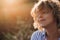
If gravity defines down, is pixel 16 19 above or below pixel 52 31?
above

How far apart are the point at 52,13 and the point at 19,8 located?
46.2 inches

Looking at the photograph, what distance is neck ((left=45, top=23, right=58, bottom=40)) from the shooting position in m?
1.09

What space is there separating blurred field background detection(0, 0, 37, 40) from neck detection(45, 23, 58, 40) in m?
1.12

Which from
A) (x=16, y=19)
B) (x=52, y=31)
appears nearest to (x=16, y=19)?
(x=16, y=19)

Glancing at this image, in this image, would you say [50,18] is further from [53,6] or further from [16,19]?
[16,19]

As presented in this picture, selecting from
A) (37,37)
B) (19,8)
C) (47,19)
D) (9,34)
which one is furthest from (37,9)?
(9,34)

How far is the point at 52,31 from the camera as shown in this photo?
112cm

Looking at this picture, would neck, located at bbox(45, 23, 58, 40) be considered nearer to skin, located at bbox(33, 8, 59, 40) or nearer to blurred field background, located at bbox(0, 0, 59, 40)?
skin, located at bbox(33, 8, 59, 40)

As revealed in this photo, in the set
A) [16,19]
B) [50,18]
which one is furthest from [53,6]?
[16,19]

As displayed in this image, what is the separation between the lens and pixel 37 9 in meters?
1.11

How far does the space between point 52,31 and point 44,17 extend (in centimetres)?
→ 12

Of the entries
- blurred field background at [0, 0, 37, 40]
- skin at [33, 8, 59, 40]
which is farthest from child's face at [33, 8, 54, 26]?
blurred field background at [0, 0, 37, 40]

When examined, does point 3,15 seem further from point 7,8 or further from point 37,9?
point 37,9

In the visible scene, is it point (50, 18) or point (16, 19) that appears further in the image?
point (16, 19)
